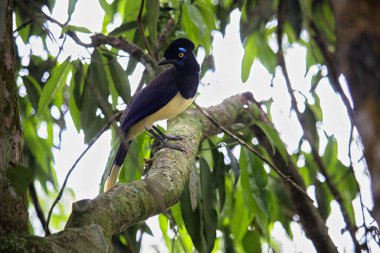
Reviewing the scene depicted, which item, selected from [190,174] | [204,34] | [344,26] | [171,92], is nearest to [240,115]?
[171,92]

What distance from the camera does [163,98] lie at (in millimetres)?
4023

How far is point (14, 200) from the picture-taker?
167 centimetres

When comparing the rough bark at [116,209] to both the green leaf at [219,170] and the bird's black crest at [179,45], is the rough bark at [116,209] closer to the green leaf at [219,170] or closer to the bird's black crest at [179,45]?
the green leaf at [219,170]

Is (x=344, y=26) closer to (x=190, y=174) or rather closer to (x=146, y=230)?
(x=190, y=174)

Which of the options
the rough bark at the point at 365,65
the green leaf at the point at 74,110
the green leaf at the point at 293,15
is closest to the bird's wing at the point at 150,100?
the green leaf at the point at 74,110

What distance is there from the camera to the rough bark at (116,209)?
136 cm

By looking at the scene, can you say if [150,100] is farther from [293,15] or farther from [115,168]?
[293,15]

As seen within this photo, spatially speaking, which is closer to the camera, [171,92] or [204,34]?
[204,34]

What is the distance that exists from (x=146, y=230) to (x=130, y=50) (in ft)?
3.05

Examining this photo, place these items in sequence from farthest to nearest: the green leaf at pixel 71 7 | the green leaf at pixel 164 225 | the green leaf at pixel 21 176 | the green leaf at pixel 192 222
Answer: the green leaf at pixel 164 225 < the green leaf at pixel 192 222 < the green leaf at pixel 71 7 < the green leaf at pixel 21 176

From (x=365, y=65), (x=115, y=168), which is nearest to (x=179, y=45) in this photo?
(x=115, y=168)

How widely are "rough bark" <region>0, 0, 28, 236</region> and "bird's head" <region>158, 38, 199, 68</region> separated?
1.95m

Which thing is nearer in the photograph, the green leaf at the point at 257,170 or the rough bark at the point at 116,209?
the rough bark at the point at 116,209

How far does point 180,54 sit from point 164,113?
383mm
